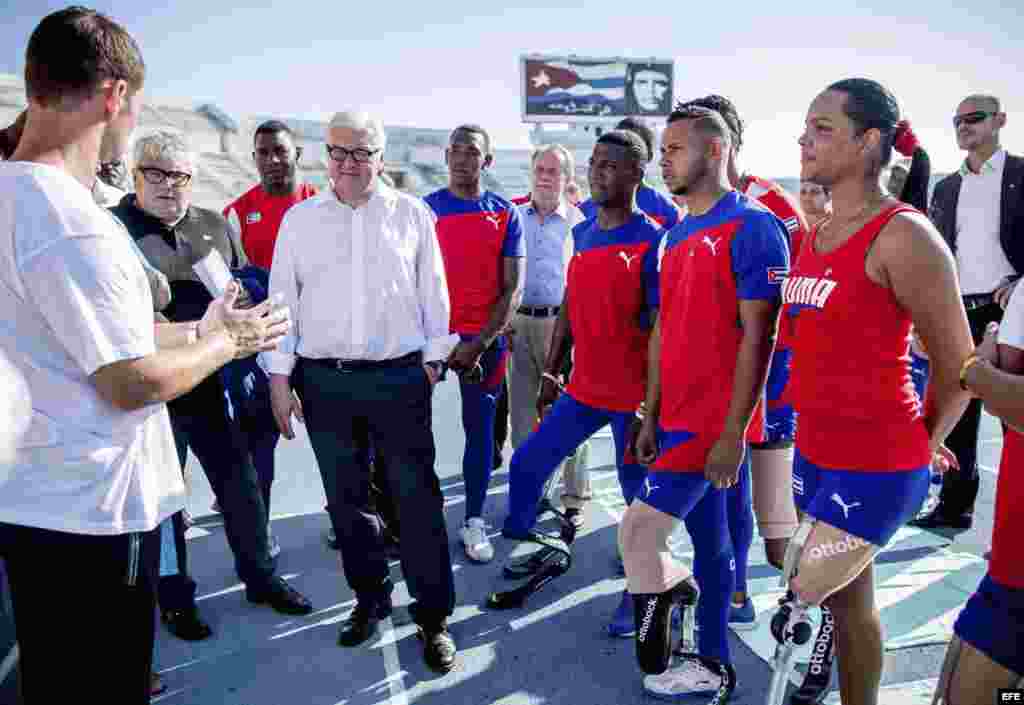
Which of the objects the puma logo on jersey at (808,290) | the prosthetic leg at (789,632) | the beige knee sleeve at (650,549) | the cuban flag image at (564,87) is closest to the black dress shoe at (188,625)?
the beige knee sleeve at (650,549)

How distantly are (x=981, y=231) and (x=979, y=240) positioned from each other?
0.17 feet

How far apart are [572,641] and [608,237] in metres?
1.71

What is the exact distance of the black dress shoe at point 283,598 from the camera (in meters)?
3.28

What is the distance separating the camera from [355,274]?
278cm

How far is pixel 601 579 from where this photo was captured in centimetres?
354

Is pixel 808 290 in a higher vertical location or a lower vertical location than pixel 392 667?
higher

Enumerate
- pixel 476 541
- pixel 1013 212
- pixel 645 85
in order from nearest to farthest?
pixel 476 541 → pixel 1013 212 → pixel 645 85

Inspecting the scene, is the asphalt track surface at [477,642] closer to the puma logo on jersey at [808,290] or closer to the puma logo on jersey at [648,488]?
the puma logo on jersey at [648,488]

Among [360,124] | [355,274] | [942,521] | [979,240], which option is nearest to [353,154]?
[360,124]

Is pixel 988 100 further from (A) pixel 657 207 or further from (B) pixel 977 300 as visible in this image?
(A) pixel 657 207

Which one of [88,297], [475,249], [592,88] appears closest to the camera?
[88,297]

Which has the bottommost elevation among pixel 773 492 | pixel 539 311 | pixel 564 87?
pixel 773 492

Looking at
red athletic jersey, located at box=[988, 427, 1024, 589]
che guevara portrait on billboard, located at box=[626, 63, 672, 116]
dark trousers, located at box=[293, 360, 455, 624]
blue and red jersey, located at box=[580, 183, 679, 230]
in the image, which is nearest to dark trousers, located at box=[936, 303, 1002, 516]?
blue and red jersey, located at box=[580, 183, 679, 230]

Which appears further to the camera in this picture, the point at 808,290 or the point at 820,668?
the point at 820,668
